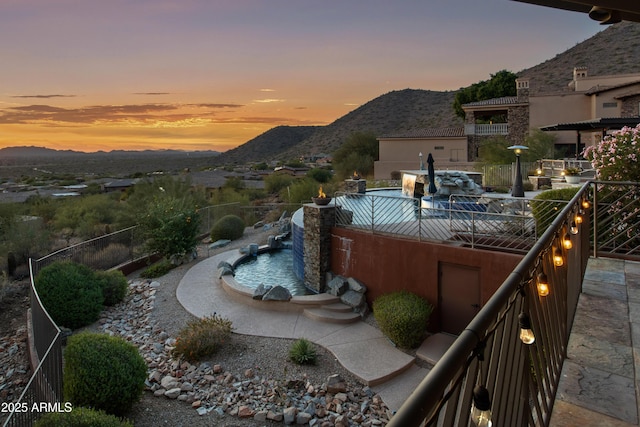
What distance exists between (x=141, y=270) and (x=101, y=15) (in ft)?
30.5

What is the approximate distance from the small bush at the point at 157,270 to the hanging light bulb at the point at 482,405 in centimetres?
1438

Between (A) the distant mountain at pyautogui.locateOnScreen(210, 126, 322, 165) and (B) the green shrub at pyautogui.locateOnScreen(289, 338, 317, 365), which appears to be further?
(A) the distant mountain at pyautogui.locateOnScreen(210, 126, 322, 165)

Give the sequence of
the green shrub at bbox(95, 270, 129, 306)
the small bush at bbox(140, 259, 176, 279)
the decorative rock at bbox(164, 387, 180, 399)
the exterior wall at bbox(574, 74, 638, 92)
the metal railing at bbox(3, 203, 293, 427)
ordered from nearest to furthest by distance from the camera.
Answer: the metal railing at bbox(3, 203, 293, 427), the decorative rock at bbox(164, 387, 180, 399), the green shrub at bbox(95, 270, 129, 306), the small bush at bbox(140, 259, 176, 279), the exterior wall at bbox(574, 74, 638, 92)

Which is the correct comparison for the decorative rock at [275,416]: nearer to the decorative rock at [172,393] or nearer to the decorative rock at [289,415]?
the decorative rock at [289,415]

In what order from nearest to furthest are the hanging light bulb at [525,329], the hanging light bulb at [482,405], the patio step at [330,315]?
the hanging light bulb at [482,405]
the hanging light bulb at [525,329]
the patio step at [330,315]

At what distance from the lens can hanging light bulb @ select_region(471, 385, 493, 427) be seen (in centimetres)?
127

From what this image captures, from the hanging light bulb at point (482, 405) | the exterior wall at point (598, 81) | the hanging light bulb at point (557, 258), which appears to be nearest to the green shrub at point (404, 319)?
the hanging light bulb at point (557, 258)

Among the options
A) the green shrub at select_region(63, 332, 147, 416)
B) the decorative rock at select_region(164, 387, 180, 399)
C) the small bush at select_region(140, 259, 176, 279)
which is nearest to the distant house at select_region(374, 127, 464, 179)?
the small bush at select_region(140, 259, 176, 279)

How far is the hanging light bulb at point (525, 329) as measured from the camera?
196cm

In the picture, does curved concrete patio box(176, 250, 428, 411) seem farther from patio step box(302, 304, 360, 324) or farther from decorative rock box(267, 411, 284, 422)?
decorative rock box(267, 411, 284, 422)

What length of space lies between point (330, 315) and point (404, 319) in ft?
6.82

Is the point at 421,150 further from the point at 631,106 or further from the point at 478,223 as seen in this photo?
the point at 478,223

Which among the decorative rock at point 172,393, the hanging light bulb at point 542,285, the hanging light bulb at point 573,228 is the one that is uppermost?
the hanging light bulb at point 573,228

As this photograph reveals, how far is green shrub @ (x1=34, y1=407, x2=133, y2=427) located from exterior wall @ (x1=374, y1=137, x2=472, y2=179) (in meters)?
31.1
